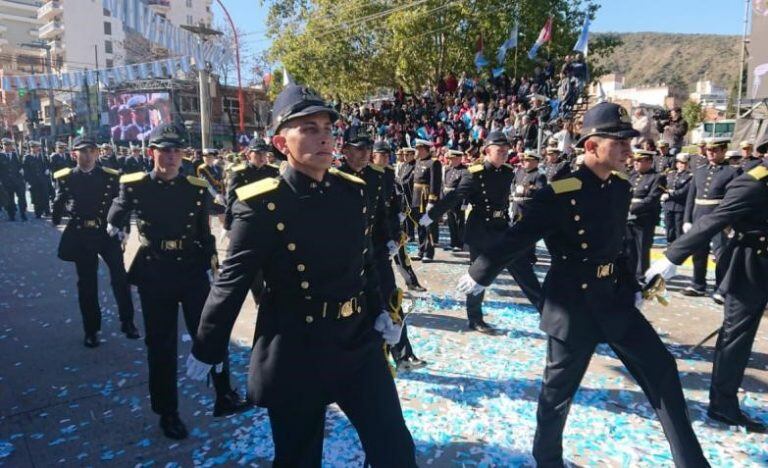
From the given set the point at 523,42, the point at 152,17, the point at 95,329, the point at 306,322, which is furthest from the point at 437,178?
the point at 523,42

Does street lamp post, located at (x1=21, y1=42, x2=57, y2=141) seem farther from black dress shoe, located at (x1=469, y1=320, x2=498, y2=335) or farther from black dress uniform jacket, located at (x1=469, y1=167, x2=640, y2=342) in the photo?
black dress uniform jacket, located at (x1=469, y1=167, x2=640, y2=342)

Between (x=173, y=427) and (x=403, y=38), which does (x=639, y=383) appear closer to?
(x=173, y=427)

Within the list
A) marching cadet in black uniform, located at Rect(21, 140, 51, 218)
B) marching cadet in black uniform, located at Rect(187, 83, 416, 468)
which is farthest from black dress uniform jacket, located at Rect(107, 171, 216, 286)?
marching cadet in black uniform, located at Rect(21, 140, 51, 218)

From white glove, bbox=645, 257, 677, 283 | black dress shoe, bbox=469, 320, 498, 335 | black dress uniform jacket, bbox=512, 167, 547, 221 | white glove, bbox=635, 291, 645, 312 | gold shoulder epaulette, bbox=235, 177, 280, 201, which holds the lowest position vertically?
black dress shoe, bbox=469, 320, 498, 335

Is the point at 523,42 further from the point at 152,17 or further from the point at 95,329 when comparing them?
the point at 95,329

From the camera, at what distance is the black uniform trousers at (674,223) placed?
31.2ft

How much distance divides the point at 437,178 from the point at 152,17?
44.9ft

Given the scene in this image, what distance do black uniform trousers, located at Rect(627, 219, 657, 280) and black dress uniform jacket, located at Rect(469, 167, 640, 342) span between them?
555 centimetres

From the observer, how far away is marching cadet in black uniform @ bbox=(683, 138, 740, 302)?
284 inches

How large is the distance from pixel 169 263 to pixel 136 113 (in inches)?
1427

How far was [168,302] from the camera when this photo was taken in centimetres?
396

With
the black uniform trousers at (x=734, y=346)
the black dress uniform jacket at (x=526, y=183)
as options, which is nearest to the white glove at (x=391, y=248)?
the black uniform trousers at (x=734, y=346)

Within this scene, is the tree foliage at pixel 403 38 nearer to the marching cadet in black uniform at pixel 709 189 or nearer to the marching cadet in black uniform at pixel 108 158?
the marching cadet in black uniform at pixel 108 158

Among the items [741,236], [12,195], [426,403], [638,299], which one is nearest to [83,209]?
[426,403]
